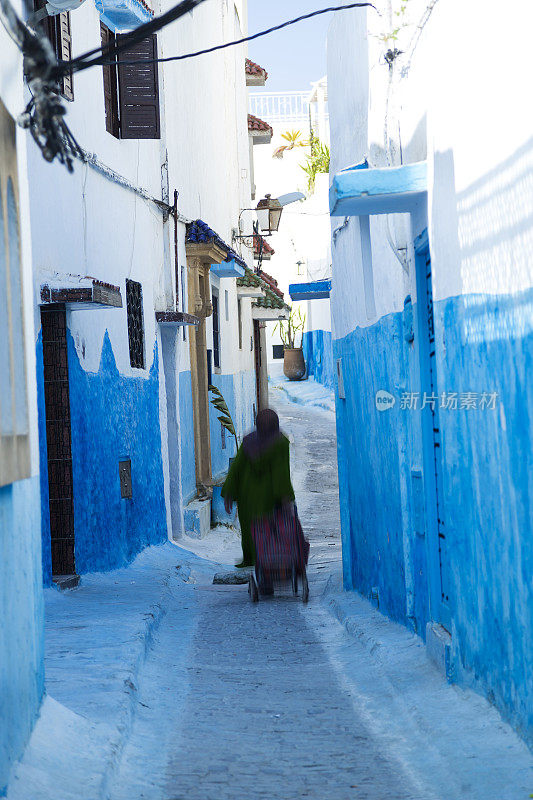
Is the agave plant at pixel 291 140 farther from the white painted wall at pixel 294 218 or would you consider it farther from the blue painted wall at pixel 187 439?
the blue painted wall at pixel 187 439

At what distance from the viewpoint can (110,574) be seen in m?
9.86

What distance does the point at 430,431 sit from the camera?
657 centimetres

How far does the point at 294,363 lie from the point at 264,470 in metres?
29.4

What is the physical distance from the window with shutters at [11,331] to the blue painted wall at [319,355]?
2890 cm

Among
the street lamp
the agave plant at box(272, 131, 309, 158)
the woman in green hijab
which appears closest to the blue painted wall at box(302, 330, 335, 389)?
the agave plant at box(272, 131, 309, 158)

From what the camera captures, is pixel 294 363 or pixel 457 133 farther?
pixel 294 363

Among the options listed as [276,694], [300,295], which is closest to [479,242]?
[276,694]

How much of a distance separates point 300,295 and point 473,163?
26.1 ft

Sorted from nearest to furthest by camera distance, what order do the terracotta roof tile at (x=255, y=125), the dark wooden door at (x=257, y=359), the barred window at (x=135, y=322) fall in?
the barred window at (x=135, y=322) → the terracotta roof tile at (x=255, y=125) → the dark wooden door at (x=257, y=359)

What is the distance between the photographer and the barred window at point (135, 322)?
37.3ft

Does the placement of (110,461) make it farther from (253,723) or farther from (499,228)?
(499,228)

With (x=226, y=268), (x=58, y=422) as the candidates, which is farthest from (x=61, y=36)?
(x=226, y=268)

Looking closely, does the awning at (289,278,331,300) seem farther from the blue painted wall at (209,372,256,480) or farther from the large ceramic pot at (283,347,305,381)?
the large ceramic pot at (283,347,305,381)

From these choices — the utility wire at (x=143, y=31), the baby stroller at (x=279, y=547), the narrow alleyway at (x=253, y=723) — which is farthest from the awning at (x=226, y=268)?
the utility wire at (x=143, y=31)
